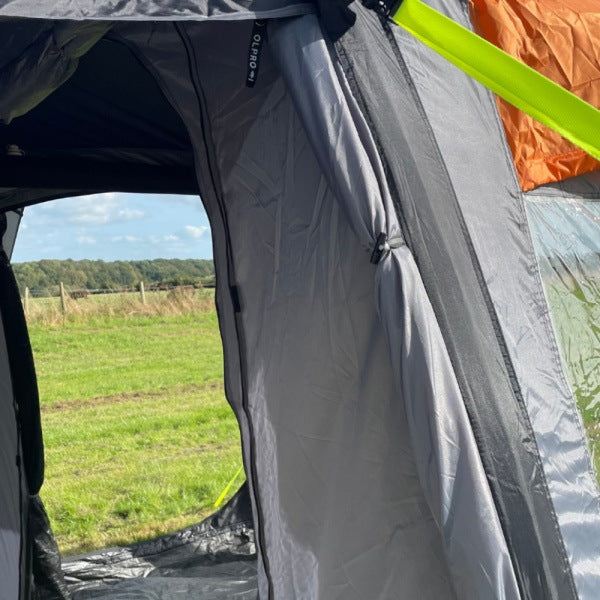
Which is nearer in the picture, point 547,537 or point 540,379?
point 547,537

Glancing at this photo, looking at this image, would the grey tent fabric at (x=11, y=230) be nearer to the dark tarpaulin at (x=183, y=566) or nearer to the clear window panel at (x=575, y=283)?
the dark tarpaulin at (x=183, y=566)

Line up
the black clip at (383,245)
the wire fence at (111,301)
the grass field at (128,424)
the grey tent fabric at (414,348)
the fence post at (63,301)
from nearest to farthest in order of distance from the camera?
1. the grey tent fabric at (414,348)
2. the black clip at (383,245)
3. the grass field at (128,424)
4. the wire fence at (111,301)
5. the fence post at (63,301)

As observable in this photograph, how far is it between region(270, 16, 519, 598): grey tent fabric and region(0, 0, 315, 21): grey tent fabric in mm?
52

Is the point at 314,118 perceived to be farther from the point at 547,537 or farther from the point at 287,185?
the point at 547,537

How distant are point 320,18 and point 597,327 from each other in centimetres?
94

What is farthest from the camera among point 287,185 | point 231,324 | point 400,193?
point 231,324

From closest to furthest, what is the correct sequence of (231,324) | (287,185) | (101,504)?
(287,185), (231,324), (101,504)

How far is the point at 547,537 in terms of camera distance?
1.76 meters

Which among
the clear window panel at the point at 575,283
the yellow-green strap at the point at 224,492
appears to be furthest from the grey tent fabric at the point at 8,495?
the clear window panel at the point at 575,283

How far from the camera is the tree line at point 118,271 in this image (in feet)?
54.0

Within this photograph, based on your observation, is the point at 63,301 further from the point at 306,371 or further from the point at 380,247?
the point at 380,247

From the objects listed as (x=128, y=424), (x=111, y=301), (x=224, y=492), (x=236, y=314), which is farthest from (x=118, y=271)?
(x=236, y=314)

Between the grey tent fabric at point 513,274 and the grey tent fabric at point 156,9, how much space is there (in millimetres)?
292

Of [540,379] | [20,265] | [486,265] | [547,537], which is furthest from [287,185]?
[20,265]
